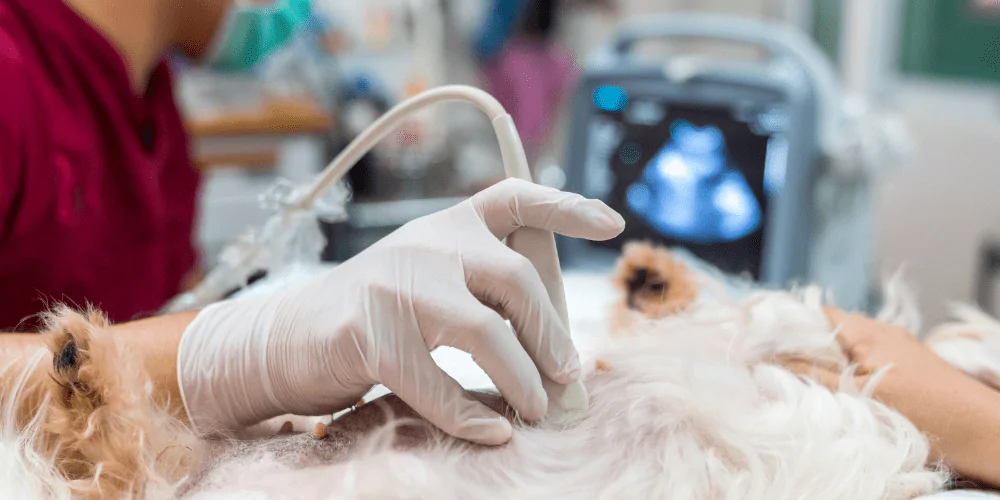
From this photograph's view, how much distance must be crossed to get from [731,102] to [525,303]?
1024 millimetres

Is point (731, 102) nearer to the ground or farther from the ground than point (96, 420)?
farther from the ground

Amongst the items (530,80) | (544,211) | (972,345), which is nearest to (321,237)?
(544,211)

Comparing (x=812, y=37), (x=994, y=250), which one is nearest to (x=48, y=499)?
(x=994, y=250)

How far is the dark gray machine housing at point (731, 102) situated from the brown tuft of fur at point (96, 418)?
42.3 inches

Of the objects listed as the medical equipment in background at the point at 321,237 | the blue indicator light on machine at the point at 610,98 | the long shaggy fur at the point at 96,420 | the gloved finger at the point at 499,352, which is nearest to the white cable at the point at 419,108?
the medical equipment in background at the point at 321,237

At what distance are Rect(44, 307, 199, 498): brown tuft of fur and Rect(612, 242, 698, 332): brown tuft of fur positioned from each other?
41 cm

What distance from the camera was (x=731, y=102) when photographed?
1.39m

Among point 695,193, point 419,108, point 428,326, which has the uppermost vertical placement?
point 419,108

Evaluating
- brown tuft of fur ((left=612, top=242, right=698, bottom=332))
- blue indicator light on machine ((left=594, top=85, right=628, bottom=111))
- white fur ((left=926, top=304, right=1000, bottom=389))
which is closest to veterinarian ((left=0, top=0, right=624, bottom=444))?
brown tuft of fur ((left=612, top=242, right=698, bottom=332))

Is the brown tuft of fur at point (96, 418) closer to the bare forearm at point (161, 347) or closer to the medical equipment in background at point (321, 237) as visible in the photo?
the bare forearm at point (161, 347)

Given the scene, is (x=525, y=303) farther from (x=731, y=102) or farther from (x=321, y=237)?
(x=731, y=102)

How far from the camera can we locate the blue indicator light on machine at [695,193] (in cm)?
137

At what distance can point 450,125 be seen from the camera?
104 inches

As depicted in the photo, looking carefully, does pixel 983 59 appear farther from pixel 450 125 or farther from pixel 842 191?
pixel 450 125
